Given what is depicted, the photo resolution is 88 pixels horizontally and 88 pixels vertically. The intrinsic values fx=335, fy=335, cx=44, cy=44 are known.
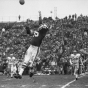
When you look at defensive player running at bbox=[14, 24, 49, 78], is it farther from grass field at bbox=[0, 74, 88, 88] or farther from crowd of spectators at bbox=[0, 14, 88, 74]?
crowd of spectators at bbox=[0, 14, 88, 74]

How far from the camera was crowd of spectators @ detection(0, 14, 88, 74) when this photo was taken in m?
28.1

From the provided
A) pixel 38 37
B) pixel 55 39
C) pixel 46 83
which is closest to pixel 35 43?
pixel 38 37

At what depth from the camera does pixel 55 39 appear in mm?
31875

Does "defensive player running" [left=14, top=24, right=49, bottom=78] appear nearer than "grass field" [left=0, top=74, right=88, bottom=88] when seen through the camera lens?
Yes

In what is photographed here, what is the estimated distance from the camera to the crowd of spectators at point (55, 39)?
92.3 ft

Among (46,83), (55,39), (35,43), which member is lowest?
(46,83)

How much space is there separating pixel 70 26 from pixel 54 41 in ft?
14.1

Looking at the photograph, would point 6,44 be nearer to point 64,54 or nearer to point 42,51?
point 42,51

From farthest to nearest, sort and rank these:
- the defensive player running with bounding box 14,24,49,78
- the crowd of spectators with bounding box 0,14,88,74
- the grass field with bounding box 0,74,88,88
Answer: the crowd of spectators with bounding box 0,14,88,74 < the grass field with bounding box 0,74,88,88 < the defensive player running with bounding box 14,24,49,78

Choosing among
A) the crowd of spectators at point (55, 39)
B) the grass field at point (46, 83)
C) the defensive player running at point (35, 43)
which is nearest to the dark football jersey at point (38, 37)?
the defensive player running at point (35, 43)

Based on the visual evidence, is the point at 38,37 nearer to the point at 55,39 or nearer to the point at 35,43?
the point at 35,43

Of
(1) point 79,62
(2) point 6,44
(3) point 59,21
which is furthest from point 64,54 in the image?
(1) point 79,62

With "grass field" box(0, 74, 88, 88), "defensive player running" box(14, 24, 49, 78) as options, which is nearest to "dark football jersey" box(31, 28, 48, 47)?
"defensive player running" box(14, 24, 49, 78)

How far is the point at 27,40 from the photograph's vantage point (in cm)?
3027
